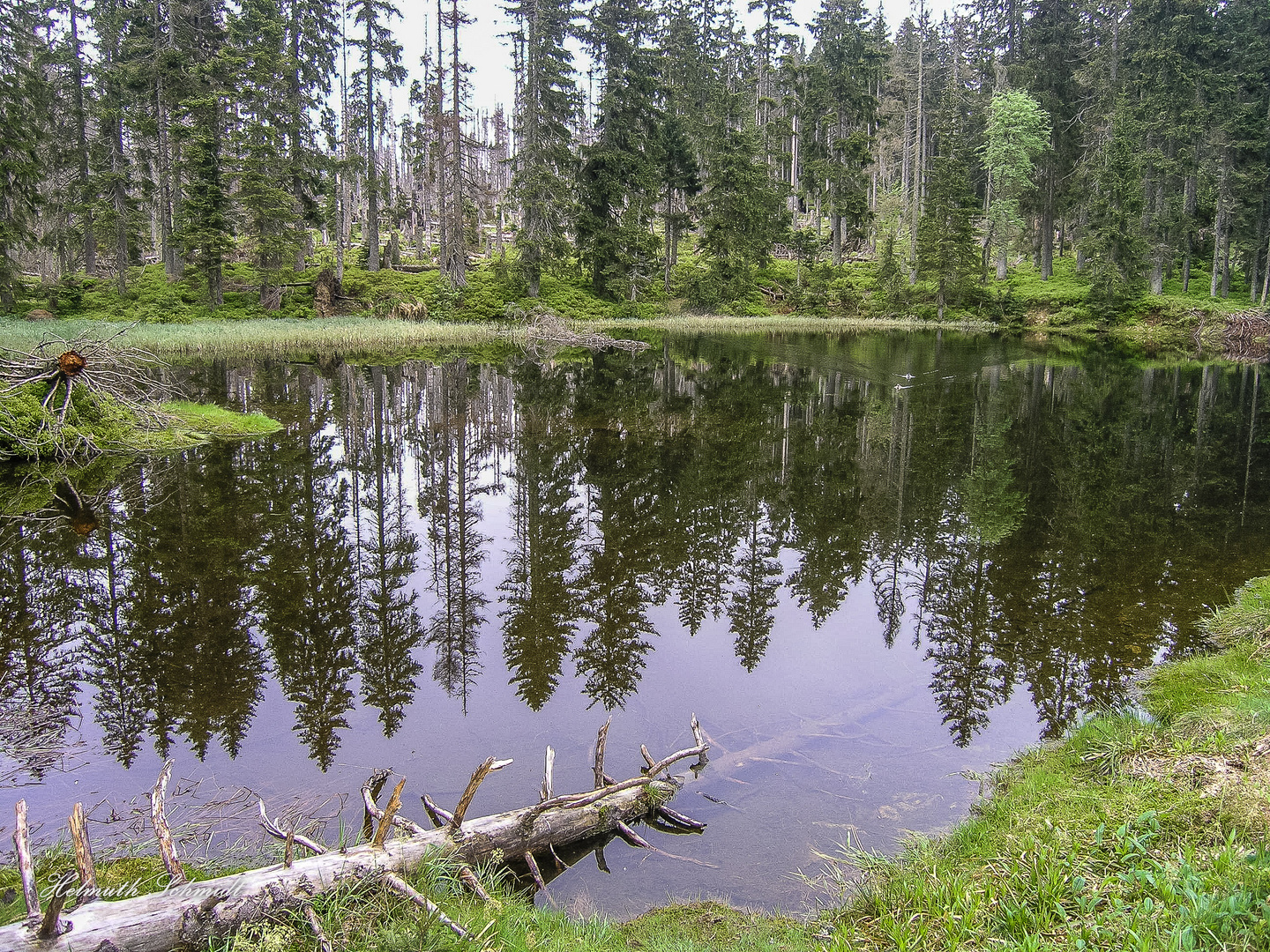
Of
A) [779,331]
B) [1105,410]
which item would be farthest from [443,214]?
[1105,410]

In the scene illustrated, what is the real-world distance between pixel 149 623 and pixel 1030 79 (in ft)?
198

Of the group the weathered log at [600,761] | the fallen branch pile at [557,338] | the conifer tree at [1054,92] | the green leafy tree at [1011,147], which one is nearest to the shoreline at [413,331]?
the fallen branch pile at [557,338]

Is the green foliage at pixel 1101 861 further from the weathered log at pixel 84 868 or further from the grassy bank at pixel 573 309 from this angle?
the grassy bank at pixel 573 309

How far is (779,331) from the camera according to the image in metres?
46.3

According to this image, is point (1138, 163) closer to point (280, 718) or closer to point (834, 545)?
point (834, 545)

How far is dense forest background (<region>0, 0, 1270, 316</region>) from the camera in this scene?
38.3 meters

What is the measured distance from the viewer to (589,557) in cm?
963

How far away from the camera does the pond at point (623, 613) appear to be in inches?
208

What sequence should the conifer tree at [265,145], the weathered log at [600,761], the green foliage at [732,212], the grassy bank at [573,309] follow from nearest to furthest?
the weathered log at [600,761] < the grassy bank at [573,309] < the conifer tree at [265,145] < the green foliage at [732,212]

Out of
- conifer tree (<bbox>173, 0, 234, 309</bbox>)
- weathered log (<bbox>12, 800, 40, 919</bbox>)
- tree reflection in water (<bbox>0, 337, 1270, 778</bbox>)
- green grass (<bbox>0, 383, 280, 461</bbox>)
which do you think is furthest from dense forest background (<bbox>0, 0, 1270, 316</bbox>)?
weathered log (<bbox>12, 800, 40, 919</bbox>)

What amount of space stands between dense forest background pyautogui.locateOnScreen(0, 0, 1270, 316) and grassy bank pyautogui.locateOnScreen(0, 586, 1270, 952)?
3608cm

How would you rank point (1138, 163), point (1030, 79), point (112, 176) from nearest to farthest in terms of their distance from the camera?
1. point (112, 176)
2. point (1138, 163)
3. point (1030, 79)

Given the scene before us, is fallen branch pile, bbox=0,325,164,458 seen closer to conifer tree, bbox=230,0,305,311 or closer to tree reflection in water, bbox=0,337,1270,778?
tree reflection in water, bbox=0,337,1270,778

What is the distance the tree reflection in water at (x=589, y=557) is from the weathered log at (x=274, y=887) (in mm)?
1885
